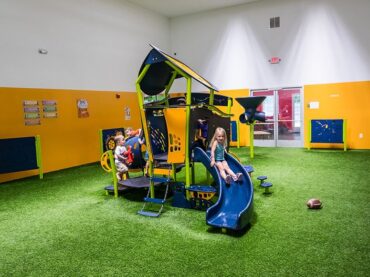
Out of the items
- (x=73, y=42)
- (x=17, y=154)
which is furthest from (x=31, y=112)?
(x=73, y=42)

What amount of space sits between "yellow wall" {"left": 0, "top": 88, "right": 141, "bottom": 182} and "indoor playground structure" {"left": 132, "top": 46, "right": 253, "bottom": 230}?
149 inches

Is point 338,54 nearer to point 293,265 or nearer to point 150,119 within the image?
point 150,119

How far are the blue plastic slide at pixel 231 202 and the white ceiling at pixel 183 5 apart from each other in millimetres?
7821

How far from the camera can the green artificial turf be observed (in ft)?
9.80

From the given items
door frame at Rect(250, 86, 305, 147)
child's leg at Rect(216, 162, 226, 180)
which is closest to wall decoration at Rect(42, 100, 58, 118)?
child's leg at Rect(216, 162, 226, 180)

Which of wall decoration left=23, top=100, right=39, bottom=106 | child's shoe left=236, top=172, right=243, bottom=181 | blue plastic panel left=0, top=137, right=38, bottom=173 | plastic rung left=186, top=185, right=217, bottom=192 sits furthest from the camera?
wall decoration left=23, top=100, right=39, bottom=106

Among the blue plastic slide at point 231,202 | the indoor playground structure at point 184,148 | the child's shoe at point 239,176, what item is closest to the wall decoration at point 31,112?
the indoor playground structure at point 184,148

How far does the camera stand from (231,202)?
4.14 m

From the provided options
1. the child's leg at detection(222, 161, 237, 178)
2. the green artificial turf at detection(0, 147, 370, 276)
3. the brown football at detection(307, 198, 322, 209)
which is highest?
the child's leg at detection(222, 161, 237, 178)

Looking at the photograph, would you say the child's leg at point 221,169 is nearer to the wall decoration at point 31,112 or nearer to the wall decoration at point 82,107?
the wall decoration at point 31,112

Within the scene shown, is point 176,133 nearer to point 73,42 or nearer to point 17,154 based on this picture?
point 17,154

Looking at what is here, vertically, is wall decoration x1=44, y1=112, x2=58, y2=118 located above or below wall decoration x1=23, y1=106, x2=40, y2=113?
below

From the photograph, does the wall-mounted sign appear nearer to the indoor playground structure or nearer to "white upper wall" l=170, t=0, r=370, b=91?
"white upper wall" l=170, t=0, r=370, b=91

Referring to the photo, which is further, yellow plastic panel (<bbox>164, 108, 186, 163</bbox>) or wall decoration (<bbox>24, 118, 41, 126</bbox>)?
wall decoration (<bbox>24, 118, 41, 126</bbox>)
